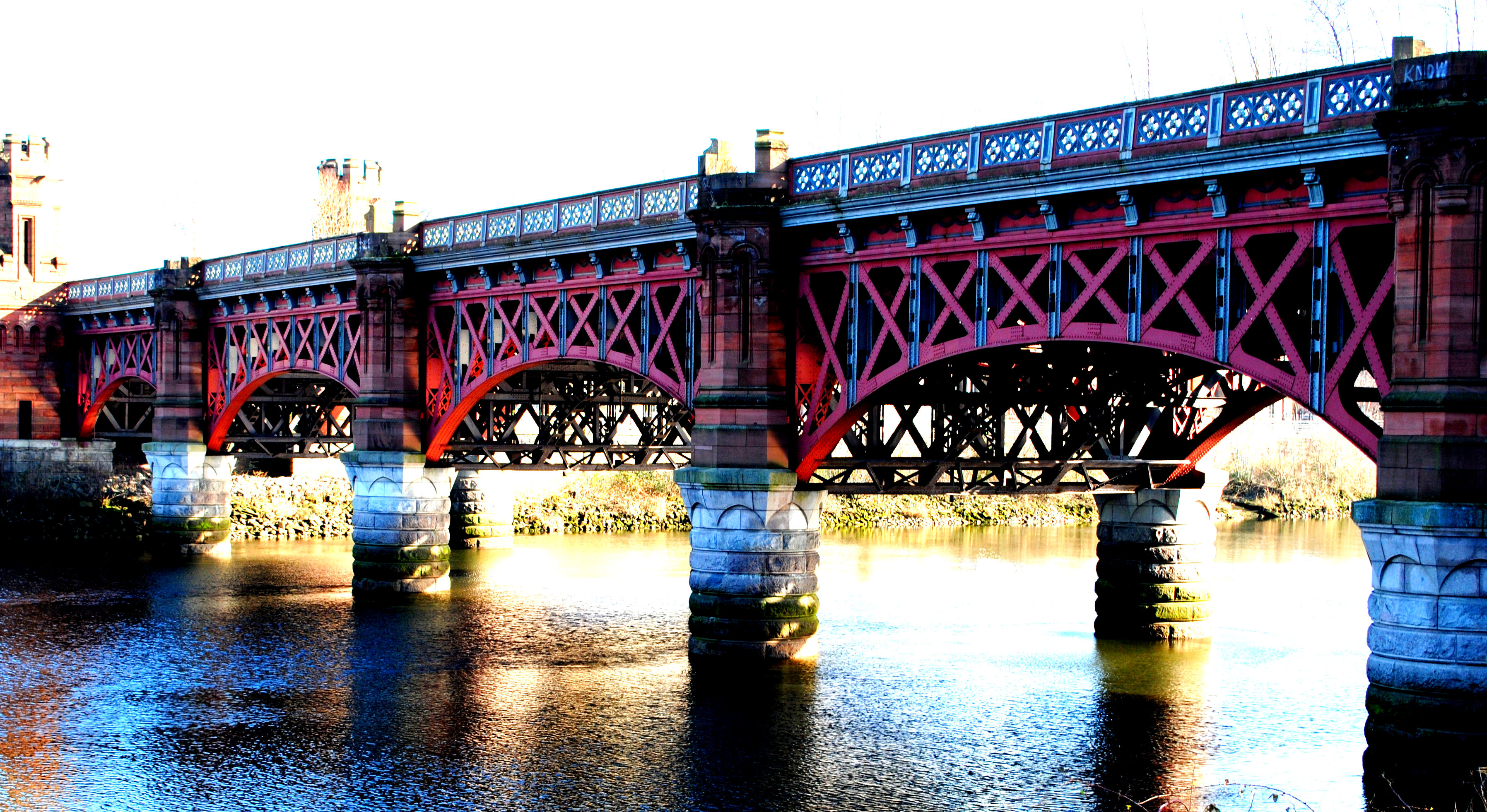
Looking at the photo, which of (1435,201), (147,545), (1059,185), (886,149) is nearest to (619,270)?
(886,149)

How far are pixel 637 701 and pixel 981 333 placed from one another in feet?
29.8

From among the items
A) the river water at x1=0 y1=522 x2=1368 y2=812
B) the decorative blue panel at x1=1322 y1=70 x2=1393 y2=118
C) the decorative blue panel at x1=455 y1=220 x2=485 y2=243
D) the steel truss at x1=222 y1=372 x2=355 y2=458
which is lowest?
the river water at x1=0 y1=522 x2=1368 y2=812

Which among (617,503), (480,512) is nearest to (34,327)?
(480,512)

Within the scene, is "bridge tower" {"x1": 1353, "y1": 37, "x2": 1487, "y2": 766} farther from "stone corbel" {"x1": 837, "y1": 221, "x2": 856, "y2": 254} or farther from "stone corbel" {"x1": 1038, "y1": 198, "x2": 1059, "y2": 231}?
"stone corbel" {"x1": 837, "y1": 221, "x2": 856, "y2": 254}

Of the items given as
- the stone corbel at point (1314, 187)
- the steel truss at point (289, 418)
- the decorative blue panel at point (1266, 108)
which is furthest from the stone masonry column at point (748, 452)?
the steel truss at point (289, 418)

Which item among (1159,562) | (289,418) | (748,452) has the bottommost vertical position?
(1159,562)

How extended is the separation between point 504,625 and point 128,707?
11169 mm

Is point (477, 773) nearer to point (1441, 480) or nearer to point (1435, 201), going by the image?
point (1441, 480)

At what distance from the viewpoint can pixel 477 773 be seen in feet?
78.9

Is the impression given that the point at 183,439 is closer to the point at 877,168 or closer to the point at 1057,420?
the point at 1057,420

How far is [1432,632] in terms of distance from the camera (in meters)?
20.7

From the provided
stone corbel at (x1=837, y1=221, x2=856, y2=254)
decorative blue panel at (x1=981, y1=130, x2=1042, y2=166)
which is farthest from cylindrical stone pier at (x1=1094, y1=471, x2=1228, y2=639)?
decorative blue panel at (x1=981, y1=130, x2=1042, y2=166)

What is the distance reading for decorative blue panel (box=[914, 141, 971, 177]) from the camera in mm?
27906

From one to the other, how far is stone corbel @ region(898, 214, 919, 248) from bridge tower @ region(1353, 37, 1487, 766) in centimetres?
949
